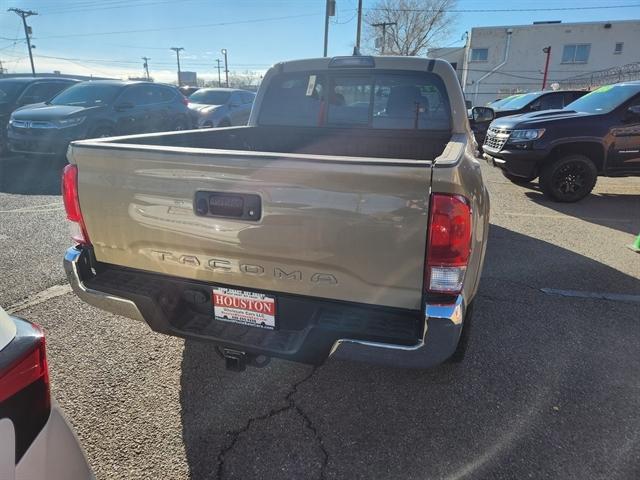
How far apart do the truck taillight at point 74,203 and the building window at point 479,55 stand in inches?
1819

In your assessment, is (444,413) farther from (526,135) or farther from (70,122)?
(70,122)

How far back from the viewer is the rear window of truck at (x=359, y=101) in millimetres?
3779

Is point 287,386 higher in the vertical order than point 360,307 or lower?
lower

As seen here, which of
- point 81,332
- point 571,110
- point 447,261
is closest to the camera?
point 447,261

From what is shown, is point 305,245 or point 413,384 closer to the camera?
point 305,245

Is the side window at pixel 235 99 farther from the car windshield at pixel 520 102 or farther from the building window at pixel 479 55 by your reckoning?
the building window at pixel 479 55

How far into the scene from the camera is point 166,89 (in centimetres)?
1105

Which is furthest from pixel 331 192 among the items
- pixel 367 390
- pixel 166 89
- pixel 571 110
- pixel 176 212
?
pixel 166 89

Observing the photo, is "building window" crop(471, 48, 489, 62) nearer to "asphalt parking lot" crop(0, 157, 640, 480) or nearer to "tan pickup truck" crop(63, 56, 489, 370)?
"asphalt parking lot" crop(0, 157, 640, 480)

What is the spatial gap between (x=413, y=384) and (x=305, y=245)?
1.37 meters

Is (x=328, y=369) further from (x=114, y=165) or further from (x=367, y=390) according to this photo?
(x=114, y=165)

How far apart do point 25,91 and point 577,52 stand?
45.2 meters

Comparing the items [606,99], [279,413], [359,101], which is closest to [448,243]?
[279,413]

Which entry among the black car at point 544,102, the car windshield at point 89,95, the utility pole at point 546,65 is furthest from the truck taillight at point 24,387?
the utility pole at point 546,65
